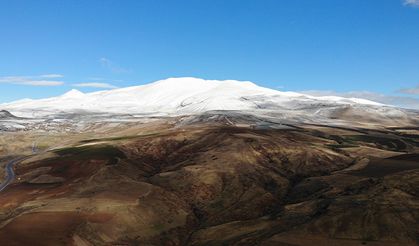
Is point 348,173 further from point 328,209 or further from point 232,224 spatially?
point 232,224

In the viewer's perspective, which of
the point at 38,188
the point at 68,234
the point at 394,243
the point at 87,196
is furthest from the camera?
the point at 38,188

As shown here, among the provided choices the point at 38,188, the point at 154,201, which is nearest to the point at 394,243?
the point at 154,201

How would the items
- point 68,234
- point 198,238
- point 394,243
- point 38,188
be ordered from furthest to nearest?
point 38,188
point 198,238
point 68,234
point 394,243

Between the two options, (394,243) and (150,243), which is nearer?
(394,243)

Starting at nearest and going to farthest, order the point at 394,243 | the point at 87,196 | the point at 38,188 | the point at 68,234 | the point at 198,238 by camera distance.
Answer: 1. the point at 394,243
2. the point at 68,234
3. the point at 198,238
4. the point at 87,196
5. the point at 38,188

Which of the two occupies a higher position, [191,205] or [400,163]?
[400,163]

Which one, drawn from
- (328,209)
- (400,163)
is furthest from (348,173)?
(328,209)

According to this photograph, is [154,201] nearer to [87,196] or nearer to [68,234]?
[87,196]

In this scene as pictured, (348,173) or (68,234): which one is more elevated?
(348,173)

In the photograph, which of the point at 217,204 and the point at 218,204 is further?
the point at 217,204
